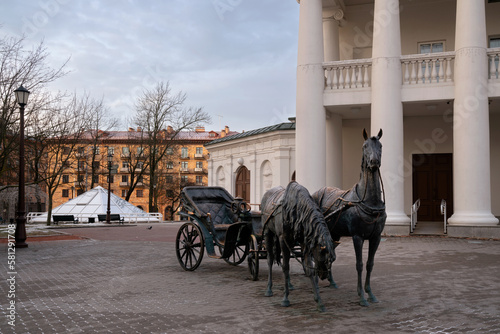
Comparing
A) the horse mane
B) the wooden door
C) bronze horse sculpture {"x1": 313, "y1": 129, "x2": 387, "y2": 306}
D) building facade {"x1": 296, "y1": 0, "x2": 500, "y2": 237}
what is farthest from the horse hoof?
the wooden door

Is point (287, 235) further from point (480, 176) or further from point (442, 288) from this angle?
point (480, 176)

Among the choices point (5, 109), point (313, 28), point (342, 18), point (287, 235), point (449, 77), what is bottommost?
point (287, 235)

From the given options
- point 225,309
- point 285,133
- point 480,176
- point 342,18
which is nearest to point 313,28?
point 342,18

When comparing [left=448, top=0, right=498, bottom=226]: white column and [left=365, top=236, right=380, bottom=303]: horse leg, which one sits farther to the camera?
[left=448, top=0, right=498, bottom=226]: white column

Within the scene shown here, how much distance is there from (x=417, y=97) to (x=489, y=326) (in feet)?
40.7

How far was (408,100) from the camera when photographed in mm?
16750

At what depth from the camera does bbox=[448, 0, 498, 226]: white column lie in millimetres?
15406

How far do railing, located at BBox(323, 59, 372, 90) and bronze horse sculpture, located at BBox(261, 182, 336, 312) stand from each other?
11187 millimetres

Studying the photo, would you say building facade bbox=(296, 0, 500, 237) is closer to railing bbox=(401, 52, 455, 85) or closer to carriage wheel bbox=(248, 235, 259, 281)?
railing bbox=(401, 52, 455, 85)

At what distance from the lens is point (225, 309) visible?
6.47 meters

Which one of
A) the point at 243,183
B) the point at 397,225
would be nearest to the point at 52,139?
the point at 243,183

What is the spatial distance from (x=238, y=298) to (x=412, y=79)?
41.3 feet

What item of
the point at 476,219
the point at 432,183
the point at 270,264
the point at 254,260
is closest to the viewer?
the point at 270,264

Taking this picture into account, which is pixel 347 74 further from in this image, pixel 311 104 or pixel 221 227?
pixel 221 227
